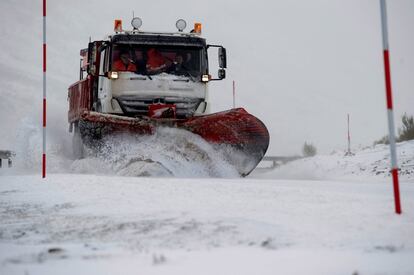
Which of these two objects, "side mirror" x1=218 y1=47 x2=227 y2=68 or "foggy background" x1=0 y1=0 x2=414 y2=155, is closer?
"side mirror" x1=218 y1=47 x2=227 y2=68

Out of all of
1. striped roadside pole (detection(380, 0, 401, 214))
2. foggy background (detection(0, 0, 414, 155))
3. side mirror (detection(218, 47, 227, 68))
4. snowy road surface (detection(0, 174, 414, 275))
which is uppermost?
foggy background (detection(0, 0, 414, 155))

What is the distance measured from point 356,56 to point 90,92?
227 feet

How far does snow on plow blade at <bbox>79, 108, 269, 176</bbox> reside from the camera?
1010 cm

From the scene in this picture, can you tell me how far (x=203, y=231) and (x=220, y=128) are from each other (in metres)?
5.88

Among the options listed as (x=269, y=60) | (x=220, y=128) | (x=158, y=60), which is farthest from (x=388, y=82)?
(x=269, y=60)

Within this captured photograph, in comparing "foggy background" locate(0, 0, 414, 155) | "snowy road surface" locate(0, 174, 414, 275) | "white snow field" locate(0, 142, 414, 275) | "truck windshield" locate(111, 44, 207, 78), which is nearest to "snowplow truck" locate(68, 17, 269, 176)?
"truck windshield" locate(111, 44, 207, 78)

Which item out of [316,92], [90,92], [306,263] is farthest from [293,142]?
[306,263]

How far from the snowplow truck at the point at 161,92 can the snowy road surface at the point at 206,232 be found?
332 centimetres

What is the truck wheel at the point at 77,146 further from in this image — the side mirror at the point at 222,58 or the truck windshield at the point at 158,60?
the side mirror at the point at 222,58

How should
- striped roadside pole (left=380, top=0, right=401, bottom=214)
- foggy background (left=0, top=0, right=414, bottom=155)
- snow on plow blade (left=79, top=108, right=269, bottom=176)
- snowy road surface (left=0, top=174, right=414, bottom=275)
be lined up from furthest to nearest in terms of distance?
foggy background (left=0, top=0, right=414, bottom=155) → snow on plow blade (left=79, top=108, right=269, bottom=176) → striped roadside pole (left=380, top=0, right=401, bottom=214) → snowy road surface (left=0, top=174, right=414, bottom=275)

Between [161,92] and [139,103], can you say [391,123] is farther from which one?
[139,103]

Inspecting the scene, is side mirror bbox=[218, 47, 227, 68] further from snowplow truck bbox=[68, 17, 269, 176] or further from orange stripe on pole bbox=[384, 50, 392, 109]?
orange stripe on pole bbox=[384, 50, 392, 109]

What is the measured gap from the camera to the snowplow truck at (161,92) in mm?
10281

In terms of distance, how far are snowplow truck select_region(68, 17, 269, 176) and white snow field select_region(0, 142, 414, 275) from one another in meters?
2.95
